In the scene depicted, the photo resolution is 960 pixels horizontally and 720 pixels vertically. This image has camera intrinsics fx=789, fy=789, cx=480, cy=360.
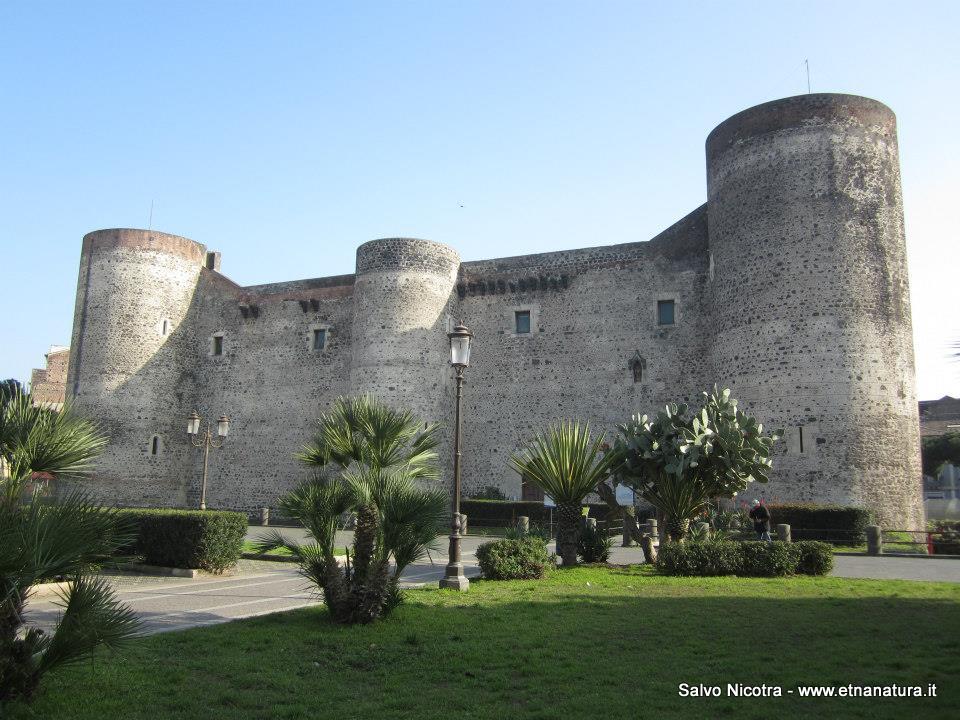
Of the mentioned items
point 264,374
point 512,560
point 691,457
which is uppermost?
point 264,374

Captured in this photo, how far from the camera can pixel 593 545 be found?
15.0 m

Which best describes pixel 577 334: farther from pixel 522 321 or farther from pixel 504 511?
pixel 504 511

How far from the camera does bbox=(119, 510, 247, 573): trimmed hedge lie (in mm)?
13719

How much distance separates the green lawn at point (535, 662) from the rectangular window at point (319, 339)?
24918 millimetres

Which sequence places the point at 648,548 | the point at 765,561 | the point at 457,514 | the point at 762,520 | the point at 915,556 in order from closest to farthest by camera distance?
the point at 457,514 → the point at 765,561 → the point at 648,548 → the point at 762,520 → the point at 915,556

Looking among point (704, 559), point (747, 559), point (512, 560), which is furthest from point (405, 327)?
point (747, 559)

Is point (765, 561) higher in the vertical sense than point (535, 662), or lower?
higher

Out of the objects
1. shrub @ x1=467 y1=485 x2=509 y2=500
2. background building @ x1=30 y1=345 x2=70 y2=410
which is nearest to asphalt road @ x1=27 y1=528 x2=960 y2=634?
shrub @ x1=467 y1=485 x2=509 y2=500

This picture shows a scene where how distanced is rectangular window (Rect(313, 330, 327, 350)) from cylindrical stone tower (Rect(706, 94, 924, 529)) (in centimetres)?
1718

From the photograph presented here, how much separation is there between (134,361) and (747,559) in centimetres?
2885

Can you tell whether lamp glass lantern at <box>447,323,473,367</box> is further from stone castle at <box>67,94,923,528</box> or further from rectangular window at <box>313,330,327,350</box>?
rectangular window at <box>313,330,327,350</box>

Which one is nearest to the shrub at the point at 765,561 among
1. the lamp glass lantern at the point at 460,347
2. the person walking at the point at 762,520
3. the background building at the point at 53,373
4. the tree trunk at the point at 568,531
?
the tree trunk at the point at 568,531

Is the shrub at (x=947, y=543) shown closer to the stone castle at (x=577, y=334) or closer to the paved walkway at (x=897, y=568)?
the paved walkway at (x=897, y=568)

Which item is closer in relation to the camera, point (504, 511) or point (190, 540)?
point (190, 540)
